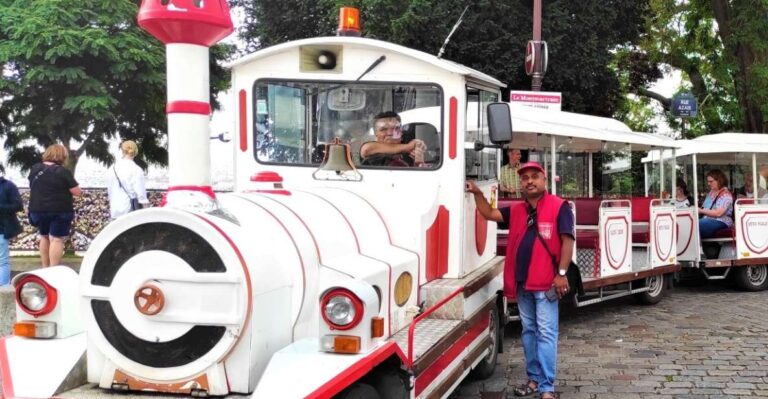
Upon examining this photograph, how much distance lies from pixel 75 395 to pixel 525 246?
10.7 ft

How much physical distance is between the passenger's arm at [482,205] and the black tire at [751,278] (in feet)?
24.4

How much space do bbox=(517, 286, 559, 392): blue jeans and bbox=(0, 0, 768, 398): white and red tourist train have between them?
1.08ft

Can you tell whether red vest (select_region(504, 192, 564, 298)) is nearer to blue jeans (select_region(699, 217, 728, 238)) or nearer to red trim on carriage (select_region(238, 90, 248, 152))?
red trim on carriage (select_region(238, 90, 248, 152))

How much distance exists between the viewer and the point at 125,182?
878 cm

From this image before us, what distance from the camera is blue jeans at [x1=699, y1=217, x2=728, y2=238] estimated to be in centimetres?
1131

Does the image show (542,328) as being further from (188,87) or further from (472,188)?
(188,87)

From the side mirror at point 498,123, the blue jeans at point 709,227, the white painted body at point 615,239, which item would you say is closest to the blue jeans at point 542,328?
the side mirror at point 498,123

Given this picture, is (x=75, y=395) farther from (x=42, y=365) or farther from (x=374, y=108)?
(x=374, y=108)

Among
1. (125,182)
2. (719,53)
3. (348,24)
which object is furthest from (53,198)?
(719,53)

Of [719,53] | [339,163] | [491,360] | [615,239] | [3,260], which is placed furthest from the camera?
[719,53]

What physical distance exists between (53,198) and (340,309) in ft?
20.6

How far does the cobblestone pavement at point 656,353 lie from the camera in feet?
19.9

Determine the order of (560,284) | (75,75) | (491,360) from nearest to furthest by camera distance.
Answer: (560,284)
(491,360)
(75,75)

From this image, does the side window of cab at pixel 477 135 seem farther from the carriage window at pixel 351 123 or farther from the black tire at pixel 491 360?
the black tire at pixel 491 360
